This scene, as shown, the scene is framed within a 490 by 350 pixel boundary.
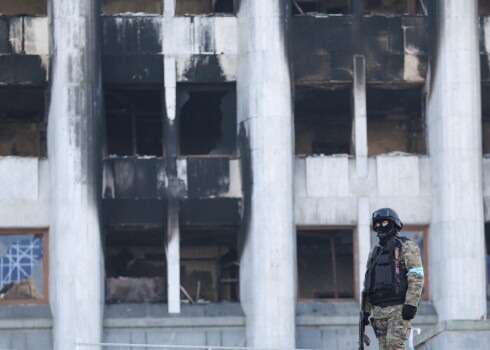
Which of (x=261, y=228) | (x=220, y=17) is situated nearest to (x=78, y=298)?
(x=261, y=228)

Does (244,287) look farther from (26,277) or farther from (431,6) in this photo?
(431,6)

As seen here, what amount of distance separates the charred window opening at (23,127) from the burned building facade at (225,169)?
0.16 ft

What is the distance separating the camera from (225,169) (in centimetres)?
Answer: 4269

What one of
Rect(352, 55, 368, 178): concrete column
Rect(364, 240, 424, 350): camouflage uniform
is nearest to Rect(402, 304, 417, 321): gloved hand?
Rect(364, 240, 424, 350): camouflage uniform

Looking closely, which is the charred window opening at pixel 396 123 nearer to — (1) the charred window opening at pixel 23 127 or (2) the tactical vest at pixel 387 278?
(1) the charred window opening at pixel 23 127

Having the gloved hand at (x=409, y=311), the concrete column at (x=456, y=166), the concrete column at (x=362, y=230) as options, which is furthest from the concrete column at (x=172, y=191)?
the gloved hand at (x=409, y=311)

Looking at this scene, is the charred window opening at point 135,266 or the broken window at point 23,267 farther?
the charred window opening at point 135,266

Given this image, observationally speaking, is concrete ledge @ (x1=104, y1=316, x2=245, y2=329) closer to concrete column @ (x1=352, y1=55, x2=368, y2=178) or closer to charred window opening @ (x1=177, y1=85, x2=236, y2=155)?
charred window opening @ (x1=177, y1=85, x2=236, y2=155)

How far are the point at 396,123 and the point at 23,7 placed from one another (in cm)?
993

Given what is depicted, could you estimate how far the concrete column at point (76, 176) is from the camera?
41.4 metres

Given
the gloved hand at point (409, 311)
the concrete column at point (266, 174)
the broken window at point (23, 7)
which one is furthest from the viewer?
the broken window at point (23, 7)

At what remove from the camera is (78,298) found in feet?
136

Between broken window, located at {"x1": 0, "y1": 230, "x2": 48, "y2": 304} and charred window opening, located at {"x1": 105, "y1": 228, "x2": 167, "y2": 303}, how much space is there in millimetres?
1616

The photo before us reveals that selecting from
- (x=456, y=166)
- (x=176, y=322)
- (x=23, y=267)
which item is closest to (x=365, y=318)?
(x=176, y=322)
